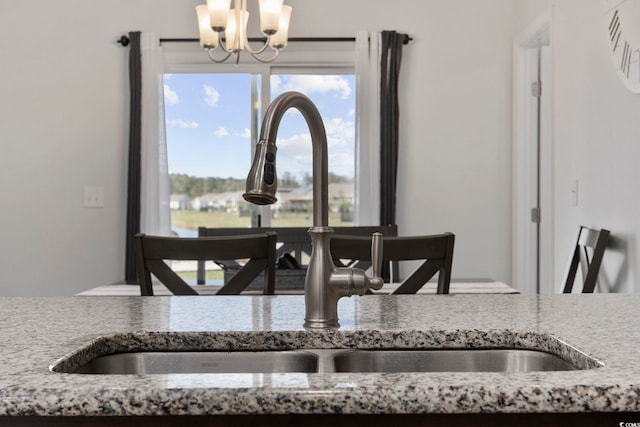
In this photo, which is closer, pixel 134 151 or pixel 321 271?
pixel 321 271

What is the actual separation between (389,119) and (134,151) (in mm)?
1608

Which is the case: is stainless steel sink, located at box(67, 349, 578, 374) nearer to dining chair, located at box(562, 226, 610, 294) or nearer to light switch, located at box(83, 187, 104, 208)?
dining chair, located at box(562, 226, 610, 294)

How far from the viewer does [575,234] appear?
11.6 ft

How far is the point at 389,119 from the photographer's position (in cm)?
469

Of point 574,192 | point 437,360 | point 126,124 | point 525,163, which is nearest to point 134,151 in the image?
point 126,124

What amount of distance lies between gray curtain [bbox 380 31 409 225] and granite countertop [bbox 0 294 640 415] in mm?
3113

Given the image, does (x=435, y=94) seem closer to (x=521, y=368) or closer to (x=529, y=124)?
(x=529, y=124)

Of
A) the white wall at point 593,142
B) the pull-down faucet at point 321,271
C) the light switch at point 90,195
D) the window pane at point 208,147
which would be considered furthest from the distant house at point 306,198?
the pull-down faucet at point 321,271

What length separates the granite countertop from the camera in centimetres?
78

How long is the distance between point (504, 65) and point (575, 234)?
162 centimetres

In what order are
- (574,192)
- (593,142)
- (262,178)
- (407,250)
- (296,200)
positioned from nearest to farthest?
(262,178)
(407,250)
(593,142)
(574,192)
(296,200)

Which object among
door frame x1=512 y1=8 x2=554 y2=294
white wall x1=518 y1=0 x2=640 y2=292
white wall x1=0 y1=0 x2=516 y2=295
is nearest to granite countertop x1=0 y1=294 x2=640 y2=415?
white wall x1=518 y1=0 x2=640 y2=292

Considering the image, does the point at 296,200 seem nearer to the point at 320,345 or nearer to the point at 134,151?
the point at 134,151

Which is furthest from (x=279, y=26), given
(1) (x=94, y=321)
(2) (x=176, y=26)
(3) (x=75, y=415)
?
(3) (x=75, y=415)
